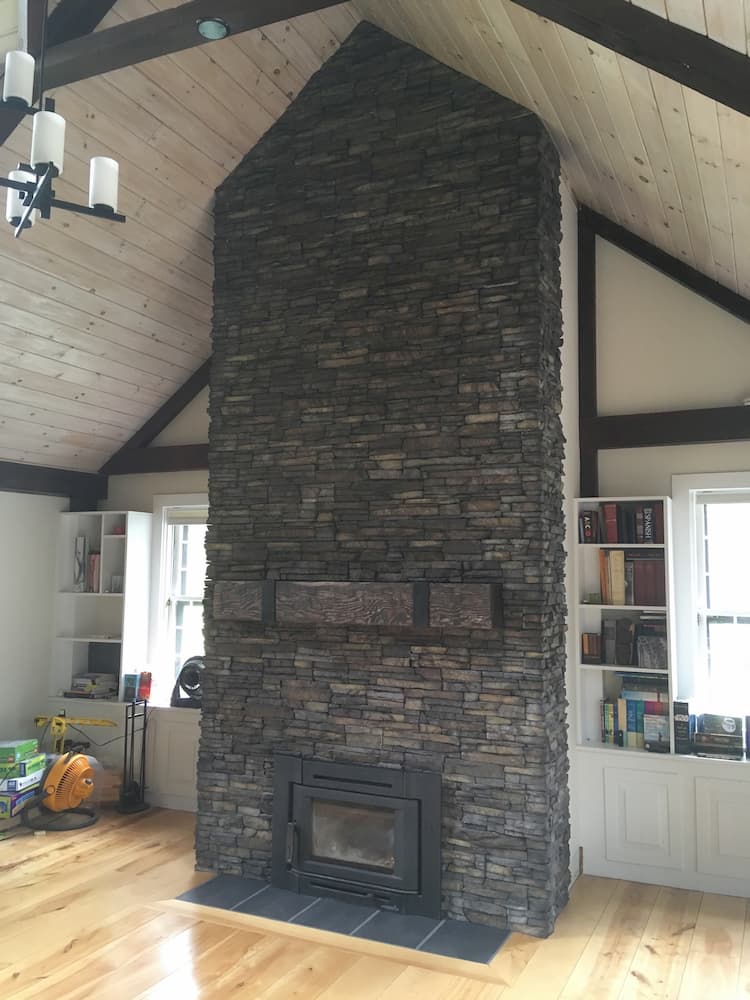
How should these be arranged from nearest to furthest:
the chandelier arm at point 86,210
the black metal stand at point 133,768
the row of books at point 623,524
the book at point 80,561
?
the chandelier arm at point 86,210
the row of books at point 623,524
the black metal stand at point 133,768
the book at point 80,561

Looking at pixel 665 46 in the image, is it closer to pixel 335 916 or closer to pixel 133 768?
pixel 335 916

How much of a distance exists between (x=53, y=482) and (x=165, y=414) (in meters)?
0.94

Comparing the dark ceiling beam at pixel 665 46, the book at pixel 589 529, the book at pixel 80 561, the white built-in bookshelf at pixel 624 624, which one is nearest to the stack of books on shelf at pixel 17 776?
the book at pixel 80 561

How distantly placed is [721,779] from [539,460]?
6.16 feet

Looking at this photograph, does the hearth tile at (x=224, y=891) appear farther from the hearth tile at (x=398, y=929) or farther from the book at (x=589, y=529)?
the book at (x=589, y=529)

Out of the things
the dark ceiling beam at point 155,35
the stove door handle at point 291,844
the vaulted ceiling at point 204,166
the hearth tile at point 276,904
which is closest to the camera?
the dark ceiling beam at point 155,35

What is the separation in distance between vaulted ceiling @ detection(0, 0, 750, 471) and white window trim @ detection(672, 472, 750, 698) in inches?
40.4

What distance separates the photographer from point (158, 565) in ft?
19.9

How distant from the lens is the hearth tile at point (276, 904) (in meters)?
3.90

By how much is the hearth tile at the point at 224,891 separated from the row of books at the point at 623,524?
98.6 inches

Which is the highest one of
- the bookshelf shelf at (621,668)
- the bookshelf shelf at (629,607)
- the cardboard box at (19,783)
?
the bookshelf shelf at (629,607)

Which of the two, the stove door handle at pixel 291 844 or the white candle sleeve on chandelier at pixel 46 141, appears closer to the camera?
the white candle sleeve on chandelier at pixel 46 141

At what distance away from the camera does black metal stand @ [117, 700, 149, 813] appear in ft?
18.0

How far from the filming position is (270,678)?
4383mm
